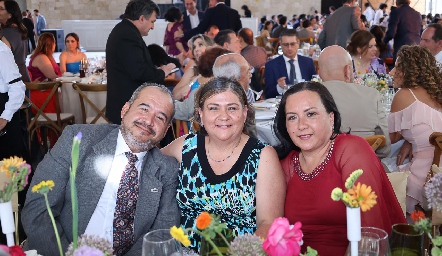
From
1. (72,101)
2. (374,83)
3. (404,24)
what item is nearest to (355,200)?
(374,83)

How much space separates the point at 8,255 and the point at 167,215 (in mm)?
982

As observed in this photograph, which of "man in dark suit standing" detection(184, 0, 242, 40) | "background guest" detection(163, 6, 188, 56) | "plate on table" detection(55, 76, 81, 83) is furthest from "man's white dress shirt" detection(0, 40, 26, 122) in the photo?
"background guest" detection(163, 6, 188, 56)

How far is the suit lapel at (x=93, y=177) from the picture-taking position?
194 centimetres

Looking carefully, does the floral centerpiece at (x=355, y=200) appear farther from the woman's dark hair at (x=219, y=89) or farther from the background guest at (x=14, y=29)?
the background guest at (x=14, y=29)

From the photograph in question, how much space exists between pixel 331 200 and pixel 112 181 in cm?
81

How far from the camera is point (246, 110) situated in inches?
84.4

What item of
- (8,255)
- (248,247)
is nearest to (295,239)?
(248,247)

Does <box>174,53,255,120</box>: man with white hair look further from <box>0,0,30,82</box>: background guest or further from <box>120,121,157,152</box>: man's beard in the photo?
<box>0,0,30,82</box>: background guest

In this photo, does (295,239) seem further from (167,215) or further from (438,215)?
(438,215)

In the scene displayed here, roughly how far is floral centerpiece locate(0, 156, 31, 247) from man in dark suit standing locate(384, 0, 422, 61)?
802cm

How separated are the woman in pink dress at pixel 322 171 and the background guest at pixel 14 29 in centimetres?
388

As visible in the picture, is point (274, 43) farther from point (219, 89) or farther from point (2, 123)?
point (219, 89)

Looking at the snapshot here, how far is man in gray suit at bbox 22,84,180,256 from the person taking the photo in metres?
1.90

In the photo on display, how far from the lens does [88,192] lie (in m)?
1.96
